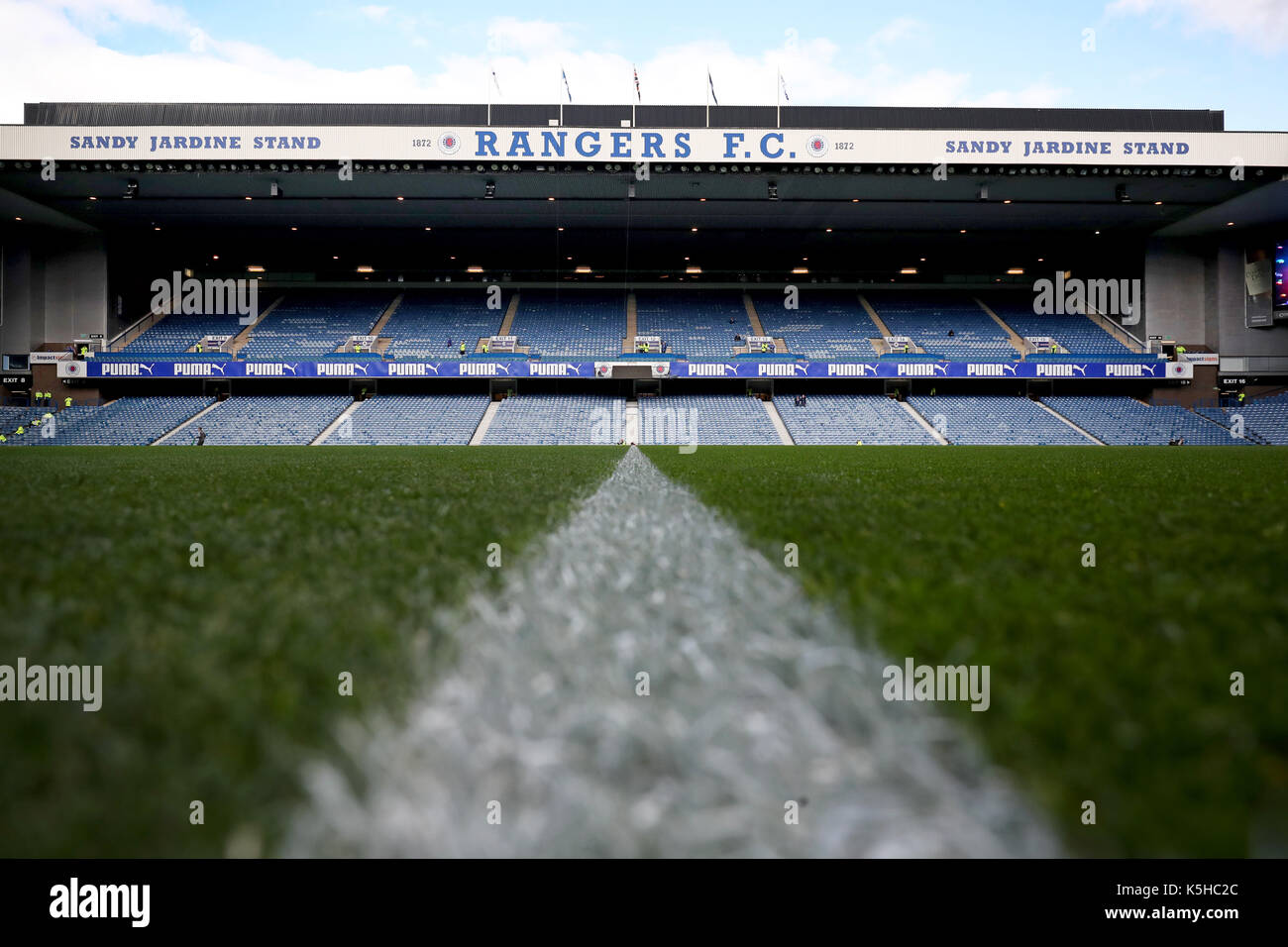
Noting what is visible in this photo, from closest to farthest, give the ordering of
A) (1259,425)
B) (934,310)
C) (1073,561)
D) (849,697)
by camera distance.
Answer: (849,697) < (1073,561) < (1259,425) < (934,310)

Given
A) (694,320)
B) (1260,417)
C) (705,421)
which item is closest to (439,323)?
(694,320)

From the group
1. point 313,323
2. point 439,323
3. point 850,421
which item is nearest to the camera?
point 850,421

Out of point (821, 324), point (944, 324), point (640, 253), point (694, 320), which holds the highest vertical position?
point (640, 253)

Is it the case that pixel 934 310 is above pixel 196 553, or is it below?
above

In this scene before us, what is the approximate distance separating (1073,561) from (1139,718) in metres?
1.20

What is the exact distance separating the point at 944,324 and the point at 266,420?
2732 cm

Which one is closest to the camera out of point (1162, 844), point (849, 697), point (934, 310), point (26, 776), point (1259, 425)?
point (1162, 844)

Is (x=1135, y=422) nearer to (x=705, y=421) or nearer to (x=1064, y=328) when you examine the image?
(x=1064, y=328)

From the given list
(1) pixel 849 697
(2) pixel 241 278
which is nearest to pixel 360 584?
(1) pixel 849 697

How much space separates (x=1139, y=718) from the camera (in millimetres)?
735

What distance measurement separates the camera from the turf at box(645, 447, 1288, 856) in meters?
0.58

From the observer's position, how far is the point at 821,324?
3116 cm

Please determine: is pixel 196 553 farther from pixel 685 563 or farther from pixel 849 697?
pixel 849 697

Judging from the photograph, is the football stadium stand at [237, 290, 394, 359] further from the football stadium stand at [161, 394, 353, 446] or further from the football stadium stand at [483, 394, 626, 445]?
the football stadium stand at [483, 394, 626, 445]
